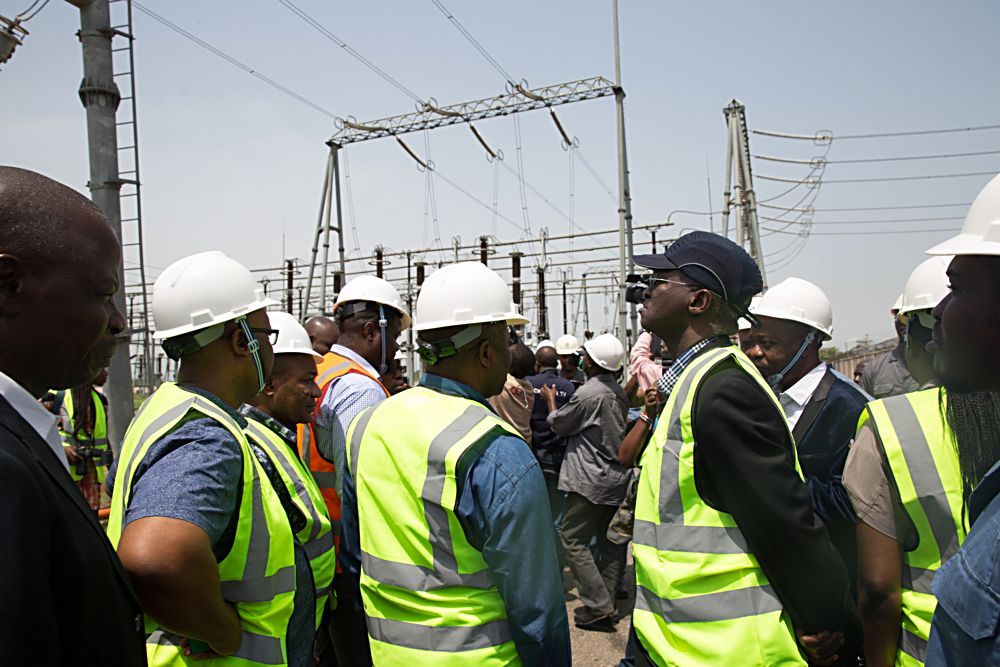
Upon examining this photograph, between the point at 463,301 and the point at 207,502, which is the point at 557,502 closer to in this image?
the point at 463,301

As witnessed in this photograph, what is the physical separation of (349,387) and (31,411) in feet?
7.85

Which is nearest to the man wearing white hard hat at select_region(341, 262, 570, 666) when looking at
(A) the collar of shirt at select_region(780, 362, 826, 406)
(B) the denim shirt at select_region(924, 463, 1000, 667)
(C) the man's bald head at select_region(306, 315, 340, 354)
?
(B) the denim shirt at select_region(924, 463, 1000, 667)

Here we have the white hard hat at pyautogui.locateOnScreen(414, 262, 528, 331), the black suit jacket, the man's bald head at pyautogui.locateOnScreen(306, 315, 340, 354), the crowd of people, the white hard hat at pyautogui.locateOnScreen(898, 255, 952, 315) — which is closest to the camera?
the black suit jacket

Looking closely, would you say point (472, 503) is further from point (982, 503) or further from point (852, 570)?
point (852, 570)

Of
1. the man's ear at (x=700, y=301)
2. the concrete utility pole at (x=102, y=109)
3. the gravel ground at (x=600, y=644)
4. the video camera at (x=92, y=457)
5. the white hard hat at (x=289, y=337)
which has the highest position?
the concrete utility pole at (x=102, y=109)

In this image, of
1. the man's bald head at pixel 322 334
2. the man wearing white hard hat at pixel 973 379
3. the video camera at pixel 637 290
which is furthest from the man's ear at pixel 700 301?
the man's bald head at pixel 322 334

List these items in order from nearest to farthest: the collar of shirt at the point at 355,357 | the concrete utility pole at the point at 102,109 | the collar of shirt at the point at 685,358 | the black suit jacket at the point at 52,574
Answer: the black suit jacket at the point at 52,574 < the collar of shirt at the point at 685,358 < the collar of shirt at the point at 355,357 < the concrete utility pole at the point at 102,109

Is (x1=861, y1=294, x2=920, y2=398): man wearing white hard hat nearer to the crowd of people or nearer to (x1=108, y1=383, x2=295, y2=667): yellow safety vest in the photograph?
the crowd of people

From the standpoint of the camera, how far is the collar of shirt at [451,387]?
2305 mm

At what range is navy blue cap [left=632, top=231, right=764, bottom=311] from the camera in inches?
101

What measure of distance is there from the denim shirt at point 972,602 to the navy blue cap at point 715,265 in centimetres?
145

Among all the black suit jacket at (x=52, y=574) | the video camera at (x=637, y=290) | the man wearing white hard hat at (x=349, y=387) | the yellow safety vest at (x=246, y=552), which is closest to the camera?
the black suit jacket at (x=52, y=574)

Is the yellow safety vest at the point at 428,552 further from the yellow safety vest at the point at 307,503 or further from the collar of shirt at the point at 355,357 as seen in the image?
the collar of shirt at the point at 355,357

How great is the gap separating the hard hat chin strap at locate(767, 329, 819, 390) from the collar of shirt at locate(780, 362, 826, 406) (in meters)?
0.14
